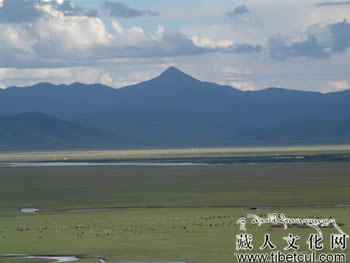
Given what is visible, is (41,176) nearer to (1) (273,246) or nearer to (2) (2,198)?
(2) (2,198)

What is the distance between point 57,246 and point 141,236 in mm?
4662

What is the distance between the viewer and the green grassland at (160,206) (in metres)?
40.0

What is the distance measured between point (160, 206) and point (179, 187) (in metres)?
16.7

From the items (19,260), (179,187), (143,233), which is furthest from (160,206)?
(19,260)

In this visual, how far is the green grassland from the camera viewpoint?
1574 inches

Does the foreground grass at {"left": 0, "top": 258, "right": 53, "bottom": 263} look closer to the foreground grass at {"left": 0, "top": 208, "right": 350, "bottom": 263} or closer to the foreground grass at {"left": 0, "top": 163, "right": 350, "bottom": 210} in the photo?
the foreground grass at {"left": 0, "top": 208, "right": 350, "bottom": 263}

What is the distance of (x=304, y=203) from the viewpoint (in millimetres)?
60031

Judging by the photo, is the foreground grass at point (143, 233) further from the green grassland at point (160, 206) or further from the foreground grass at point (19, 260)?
the foreground grass at point (19, 260)

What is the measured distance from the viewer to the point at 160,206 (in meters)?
60.5

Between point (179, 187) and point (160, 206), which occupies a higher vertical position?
point (179, 187)

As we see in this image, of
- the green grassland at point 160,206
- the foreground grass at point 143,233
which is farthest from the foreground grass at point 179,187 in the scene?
the foreground grass at point 143,233

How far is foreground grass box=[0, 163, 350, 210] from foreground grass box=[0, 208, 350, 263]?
6.83m

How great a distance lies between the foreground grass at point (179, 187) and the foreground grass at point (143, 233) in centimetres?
683

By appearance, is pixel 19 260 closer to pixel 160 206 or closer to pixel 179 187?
pixel 160 206
